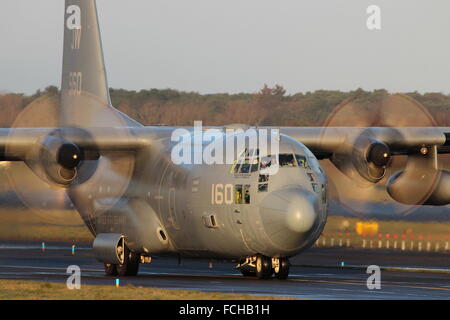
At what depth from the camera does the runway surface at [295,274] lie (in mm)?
19578

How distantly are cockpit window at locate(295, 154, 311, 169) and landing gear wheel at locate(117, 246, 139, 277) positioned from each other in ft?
18.4

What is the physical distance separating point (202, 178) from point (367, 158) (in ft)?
16.1

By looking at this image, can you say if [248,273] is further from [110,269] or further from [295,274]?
[110,269]

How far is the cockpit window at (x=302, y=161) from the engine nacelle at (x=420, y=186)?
6.02 m

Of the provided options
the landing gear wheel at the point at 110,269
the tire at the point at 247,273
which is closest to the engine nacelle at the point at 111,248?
the landing gear wheel at the point at 110,269

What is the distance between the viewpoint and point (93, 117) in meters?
30.2

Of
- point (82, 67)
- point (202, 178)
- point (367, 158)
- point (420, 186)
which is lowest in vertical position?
point (420, 186)

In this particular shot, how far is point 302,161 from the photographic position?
22031 millimetres

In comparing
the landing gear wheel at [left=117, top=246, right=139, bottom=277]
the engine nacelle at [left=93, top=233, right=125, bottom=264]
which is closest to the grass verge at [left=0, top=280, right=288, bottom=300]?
the engine nacelle at [left=93, top=233, right=125, bottom=264]

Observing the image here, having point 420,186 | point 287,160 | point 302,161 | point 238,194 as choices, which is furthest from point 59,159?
point 420,186

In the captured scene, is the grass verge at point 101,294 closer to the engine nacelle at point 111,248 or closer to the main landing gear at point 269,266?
the main landing gear at point 269,266

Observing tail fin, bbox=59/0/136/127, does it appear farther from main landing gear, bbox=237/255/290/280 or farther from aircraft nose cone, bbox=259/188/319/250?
aircraft nose cone, bbox=259/188/319/250
